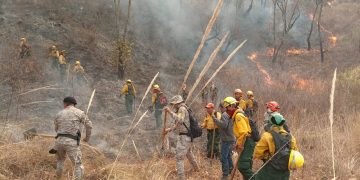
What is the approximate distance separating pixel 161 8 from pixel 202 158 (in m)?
21.7

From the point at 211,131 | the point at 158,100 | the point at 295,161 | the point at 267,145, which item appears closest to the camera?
the point at 295,161

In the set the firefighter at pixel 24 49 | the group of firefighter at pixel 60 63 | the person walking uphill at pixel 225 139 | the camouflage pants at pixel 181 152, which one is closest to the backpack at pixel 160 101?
the group of firefighter at pixel 60 63

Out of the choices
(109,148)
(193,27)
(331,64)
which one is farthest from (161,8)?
(109,148)

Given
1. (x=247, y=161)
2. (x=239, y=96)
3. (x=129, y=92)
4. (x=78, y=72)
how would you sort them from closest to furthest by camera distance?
1. (x=247, y=161)
2. (x=239, y=96)
3. (x=129, y=92)
4. (x=78, y=72)

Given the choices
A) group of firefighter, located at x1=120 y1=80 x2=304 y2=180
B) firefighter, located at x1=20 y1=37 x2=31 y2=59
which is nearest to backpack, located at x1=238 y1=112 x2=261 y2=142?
group of firefighter, located at x1=120 y1=80 x2=304 y2=180

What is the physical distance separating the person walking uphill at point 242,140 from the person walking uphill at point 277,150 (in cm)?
66

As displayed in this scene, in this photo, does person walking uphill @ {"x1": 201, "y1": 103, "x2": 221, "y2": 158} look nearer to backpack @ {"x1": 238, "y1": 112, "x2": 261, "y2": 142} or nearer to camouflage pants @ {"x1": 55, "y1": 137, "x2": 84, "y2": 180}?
backpack @ {"x1": 238, "y1": 112, "x2": 261, "y2": 142}

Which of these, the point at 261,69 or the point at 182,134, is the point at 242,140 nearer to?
the point at 182,134

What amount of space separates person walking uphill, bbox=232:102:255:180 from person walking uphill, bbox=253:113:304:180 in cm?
66

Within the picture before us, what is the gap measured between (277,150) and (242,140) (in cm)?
94

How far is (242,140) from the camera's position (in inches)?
220

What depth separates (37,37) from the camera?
20.4 m

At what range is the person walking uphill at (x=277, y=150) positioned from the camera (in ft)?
15.3

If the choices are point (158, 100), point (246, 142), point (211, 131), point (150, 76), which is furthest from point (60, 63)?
point (246, 142)
